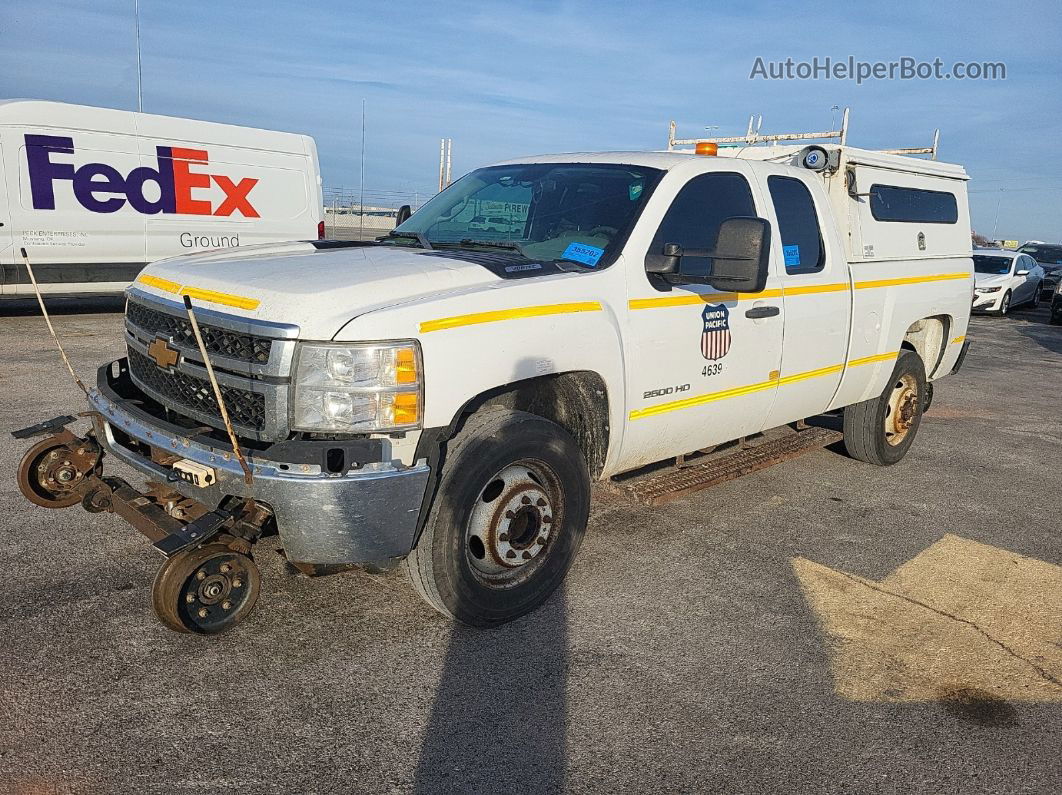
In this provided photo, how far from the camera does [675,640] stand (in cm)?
354

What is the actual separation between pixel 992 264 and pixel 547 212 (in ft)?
66.3

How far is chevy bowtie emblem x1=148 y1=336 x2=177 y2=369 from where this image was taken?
132 inches

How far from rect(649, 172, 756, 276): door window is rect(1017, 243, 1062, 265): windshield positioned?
93.9 ft

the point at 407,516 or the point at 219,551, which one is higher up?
the point at 407,516

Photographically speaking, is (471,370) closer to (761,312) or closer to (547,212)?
(547,212)

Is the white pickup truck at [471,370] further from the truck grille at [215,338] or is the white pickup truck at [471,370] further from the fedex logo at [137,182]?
the fedex logo at [137,182]

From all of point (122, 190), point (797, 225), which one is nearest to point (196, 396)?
point (797, 225)

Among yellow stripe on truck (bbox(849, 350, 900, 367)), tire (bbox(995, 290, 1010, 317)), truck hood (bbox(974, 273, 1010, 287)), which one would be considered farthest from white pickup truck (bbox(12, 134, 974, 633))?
tire (bbox(995, 290, 1010, 317))

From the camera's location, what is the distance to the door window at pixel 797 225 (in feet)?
15.7

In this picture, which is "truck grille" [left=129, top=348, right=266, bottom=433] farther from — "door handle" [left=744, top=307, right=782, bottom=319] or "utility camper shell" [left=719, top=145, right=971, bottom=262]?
"utility camper shell" [left=719, top=145, right=971, bottom=262]

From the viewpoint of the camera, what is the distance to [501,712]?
298 centimetres

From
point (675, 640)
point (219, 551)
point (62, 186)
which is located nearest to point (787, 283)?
point (675, 640)

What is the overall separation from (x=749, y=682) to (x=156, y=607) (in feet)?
7.28

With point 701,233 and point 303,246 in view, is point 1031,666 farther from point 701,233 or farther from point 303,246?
point 303,246
